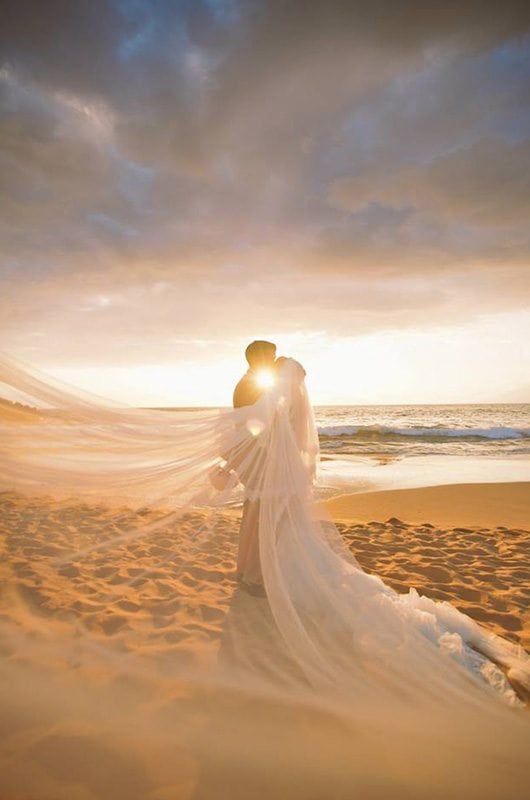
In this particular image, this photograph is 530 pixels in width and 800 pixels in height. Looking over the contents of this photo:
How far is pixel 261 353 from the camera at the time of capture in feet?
13.1

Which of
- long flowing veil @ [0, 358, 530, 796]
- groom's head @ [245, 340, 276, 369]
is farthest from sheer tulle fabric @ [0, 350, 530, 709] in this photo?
groom's head @ [245, 340, 276, 369]

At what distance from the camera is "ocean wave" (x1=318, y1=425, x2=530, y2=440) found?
25.6 metres

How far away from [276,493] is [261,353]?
4.21 ft

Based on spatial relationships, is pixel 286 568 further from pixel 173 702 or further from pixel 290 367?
pixel 290 367

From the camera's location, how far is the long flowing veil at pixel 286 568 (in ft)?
8.18

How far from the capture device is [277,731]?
7.60 ft

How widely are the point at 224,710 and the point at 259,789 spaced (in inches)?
20.8

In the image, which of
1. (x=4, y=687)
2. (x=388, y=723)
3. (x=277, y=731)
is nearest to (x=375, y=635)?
(x=388, y=723)

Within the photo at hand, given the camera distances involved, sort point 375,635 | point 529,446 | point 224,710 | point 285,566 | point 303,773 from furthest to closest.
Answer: point 529,446 → point 285,566 → point 375,635 → point 224,710 → point 303,773

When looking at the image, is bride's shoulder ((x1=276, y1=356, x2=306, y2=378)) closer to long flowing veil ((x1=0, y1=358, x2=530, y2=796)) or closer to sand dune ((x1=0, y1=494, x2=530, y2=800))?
long flowing veil ((x1=0, y1=358, x2=530, y2=796))

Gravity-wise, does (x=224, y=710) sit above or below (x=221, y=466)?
below

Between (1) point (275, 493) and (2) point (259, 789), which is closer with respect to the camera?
(2) point (259, 789)

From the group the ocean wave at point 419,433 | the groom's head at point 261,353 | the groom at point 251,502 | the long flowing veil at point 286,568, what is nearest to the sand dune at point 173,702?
the long flowing veil at point 286,568

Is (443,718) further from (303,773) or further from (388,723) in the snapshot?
(303,773)
